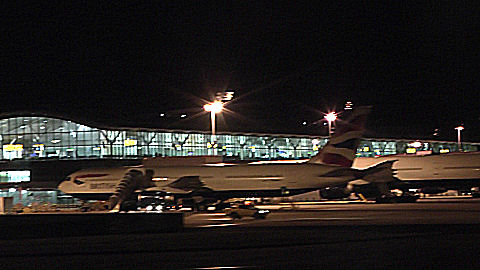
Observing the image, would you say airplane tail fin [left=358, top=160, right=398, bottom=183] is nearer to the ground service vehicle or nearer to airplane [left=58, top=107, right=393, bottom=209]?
airplane [left=58, top=107, right=393, bottom=209]

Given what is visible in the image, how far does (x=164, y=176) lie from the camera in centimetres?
5928

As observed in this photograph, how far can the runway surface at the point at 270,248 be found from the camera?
19.4 metres

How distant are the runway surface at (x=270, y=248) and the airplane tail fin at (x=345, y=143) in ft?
82.4

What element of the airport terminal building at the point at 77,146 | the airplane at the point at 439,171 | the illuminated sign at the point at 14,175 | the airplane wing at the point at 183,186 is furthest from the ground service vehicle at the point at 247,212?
the illuminated sign at the point at 14,175

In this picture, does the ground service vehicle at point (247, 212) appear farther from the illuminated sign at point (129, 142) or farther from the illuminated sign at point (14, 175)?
the illuminated sign at point (129, 142)

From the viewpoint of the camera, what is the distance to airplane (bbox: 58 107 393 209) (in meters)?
56.1

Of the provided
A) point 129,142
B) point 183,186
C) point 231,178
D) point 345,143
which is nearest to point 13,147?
point 129,142

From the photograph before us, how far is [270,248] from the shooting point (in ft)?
77.5

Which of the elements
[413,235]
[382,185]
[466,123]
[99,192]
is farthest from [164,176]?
[466,123]

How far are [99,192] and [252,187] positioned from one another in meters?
15.1

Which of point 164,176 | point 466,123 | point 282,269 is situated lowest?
Answer: point 282,269

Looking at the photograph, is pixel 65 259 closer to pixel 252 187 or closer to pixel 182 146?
pixel 252 187

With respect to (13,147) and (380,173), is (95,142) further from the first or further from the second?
(380,173)

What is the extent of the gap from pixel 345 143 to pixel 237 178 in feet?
36.7
